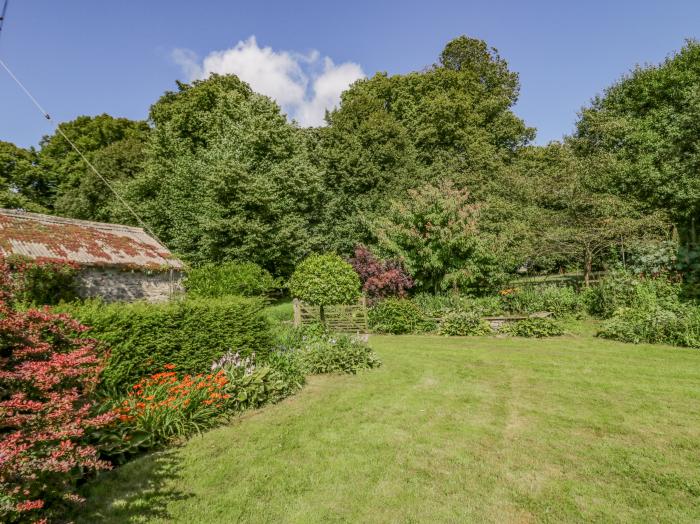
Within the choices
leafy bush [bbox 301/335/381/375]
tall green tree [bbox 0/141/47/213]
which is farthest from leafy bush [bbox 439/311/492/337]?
tall green tree [bbox 0/141/47/213]

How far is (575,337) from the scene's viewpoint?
1132 centimetres

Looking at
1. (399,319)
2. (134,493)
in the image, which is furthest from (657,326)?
(134,493)

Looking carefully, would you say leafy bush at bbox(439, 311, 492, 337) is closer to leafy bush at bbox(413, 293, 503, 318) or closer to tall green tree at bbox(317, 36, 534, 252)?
leafy bush at bbox(413, 293, 503, 318)

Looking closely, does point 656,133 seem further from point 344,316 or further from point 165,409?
point 165,409

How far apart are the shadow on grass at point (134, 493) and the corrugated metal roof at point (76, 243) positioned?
9.53 m

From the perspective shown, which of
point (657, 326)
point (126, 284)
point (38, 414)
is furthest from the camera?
point (126, 284)

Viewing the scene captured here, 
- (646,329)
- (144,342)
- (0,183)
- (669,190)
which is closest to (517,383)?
(646,329)

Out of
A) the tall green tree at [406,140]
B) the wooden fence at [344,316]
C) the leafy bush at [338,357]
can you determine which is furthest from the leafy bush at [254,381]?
the tall green tree at [406,140]

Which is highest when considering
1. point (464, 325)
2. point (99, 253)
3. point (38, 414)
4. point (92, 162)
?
point (92, 162)

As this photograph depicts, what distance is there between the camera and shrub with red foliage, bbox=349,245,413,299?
15977 millimetres

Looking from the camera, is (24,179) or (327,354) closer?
(327,354)

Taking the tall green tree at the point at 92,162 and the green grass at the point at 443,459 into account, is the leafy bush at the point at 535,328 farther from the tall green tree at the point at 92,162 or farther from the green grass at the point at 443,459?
the tall green tree at the point at 92,162

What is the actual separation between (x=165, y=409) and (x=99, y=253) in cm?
1001

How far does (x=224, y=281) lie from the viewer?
49.2 feet
